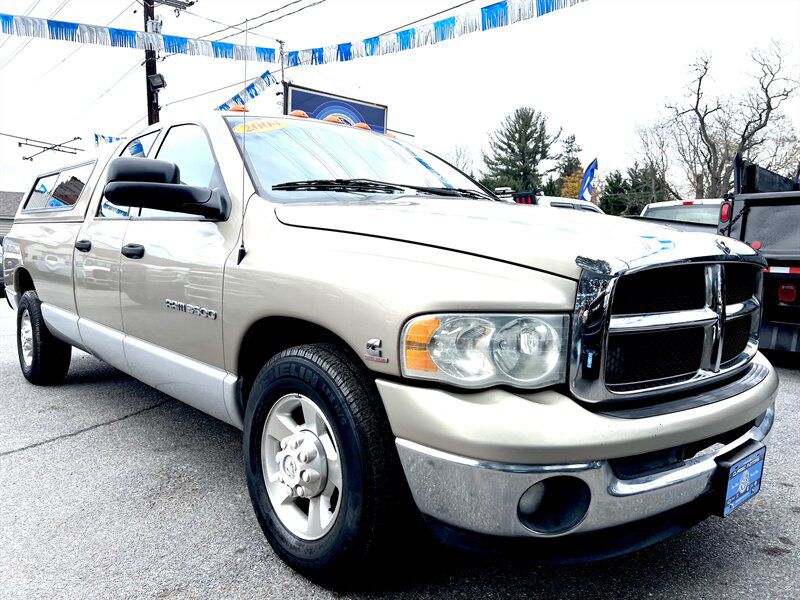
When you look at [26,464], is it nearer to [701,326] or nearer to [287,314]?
[287,314]

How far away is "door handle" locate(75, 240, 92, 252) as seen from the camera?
355 cm

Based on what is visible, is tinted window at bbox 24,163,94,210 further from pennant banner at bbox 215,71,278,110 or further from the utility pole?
the utility pole

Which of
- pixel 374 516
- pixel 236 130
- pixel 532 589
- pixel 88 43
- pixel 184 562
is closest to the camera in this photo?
pixel 374 516

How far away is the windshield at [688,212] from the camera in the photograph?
30.8ft

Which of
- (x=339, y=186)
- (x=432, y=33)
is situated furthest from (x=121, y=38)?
(x=339, y=186)

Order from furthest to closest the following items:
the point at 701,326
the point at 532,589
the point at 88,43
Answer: the point at 88,43
the point at 532,589
the point at 701,326

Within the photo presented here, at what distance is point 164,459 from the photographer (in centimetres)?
322

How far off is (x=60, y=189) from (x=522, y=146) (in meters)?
52.0

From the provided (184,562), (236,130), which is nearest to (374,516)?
(184,562)

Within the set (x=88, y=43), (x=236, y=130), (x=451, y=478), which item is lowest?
(x=451, y=478)

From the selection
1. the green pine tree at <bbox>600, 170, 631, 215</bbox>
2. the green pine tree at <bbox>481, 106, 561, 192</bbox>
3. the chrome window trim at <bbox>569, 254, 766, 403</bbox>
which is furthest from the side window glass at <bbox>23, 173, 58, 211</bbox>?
the green pine tree at <bbox>481, 106, 561, 192</bbox>

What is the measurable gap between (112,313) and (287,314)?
1706mm

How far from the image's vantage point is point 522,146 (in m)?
53.1

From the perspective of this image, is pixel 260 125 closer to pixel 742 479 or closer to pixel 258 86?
pixel 742 479
